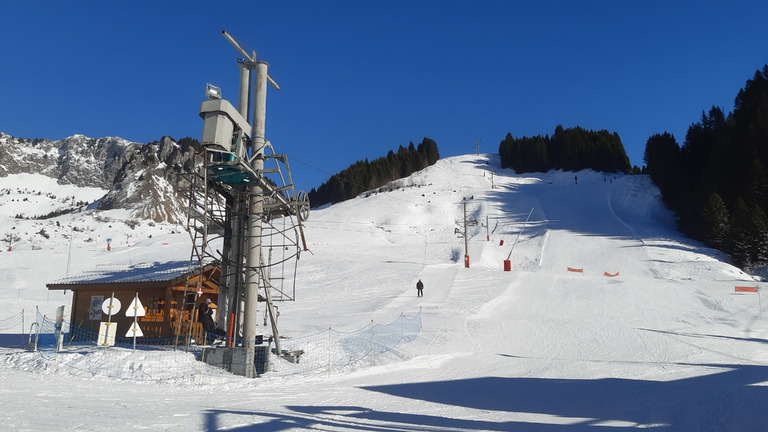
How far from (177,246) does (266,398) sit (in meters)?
44.7

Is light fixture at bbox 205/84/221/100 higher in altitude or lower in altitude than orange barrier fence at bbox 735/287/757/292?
higher

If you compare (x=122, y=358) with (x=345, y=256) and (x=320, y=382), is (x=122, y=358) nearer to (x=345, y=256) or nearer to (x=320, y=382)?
(x=320, y=382)

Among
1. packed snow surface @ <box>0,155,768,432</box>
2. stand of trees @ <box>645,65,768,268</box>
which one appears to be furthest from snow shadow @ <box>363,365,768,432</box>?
stand of trees @ <box>645,65,768,268</box>

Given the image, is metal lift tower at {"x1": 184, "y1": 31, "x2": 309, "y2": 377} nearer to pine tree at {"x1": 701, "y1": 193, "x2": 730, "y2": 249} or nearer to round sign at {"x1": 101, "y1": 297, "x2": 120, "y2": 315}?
round sign at {"x1": 101, "y1": 297, "x2": 120, "y2": 315}

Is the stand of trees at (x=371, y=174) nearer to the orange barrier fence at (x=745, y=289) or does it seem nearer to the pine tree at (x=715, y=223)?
the pine tree at (x=715, y=223)

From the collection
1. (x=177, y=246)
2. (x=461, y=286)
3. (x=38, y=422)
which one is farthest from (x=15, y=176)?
(x=38, y=422)

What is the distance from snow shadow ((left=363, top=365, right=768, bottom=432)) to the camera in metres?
7.34

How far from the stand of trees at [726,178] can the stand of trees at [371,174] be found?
182 ft

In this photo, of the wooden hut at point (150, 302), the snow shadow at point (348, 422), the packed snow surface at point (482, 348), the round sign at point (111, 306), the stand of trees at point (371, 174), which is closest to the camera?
the snow shadow at point (348, 422)

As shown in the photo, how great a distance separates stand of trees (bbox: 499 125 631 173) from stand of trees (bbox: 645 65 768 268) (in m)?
32.3

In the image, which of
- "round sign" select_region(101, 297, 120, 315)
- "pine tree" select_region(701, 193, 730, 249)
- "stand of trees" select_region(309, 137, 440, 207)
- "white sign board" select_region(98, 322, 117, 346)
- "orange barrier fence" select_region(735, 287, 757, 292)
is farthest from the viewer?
"stand of trees" select_region(309, 137, 440, 207)

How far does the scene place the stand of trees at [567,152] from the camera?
359 ft

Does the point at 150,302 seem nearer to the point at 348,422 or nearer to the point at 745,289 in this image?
the point at 348,422

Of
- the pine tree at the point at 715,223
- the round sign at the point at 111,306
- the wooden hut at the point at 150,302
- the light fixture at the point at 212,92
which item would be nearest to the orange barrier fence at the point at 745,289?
the pine tree at the point at 715,223
